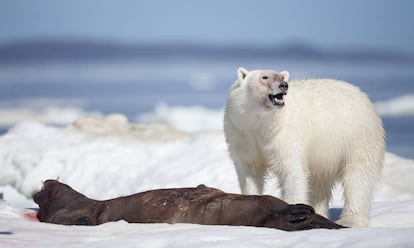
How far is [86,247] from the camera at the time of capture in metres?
7.03

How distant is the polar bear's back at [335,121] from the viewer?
9.35m

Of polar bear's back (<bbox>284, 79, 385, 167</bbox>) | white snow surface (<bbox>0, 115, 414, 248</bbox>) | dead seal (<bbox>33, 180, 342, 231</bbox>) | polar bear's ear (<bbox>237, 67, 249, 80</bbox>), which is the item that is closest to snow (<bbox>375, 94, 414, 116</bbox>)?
white snow surface (<bbox>0, 115, 414, 248</bbox>)

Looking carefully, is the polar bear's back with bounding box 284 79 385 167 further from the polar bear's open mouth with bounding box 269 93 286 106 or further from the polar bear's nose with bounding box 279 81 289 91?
the polar bear's nose with bounding box 279 81 289 91

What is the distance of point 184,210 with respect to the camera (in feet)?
27.2

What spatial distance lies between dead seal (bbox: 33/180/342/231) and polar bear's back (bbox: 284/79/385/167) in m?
1.28

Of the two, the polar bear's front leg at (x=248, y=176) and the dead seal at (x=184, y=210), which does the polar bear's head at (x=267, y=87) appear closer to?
the polar bear's front leg at (x=248, y=176)

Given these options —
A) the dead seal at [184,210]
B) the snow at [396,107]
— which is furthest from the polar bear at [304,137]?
the snow at [396,107]

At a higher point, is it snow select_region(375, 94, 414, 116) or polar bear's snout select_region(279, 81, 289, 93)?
snow select_region(375, 94, 414, 116)

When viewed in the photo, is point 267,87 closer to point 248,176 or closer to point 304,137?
point 304,137

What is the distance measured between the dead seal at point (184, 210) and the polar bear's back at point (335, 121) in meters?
1.28

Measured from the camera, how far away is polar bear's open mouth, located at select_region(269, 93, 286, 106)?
9.07 m

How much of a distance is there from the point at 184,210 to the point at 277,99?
1.42 meters

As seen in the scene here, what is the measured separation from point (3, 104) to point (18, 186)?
22688 mm

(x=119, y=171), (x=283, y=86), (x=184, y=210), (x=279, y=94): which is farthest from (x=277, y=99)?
(x=119, y=171)
